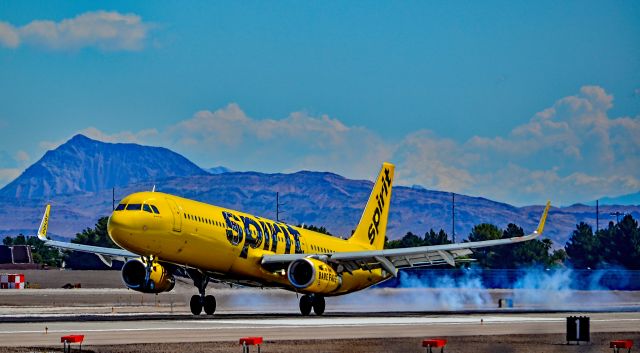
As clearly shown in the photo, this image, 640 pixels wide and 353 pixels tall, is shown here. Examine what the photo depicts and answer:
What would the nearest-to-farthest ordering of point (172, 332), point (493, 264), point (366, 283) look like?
point (172, 332), point (366, 283), point (493, 264)

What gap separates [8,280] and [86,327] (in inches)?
3254

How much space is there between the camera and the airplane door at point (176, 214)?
5727cm

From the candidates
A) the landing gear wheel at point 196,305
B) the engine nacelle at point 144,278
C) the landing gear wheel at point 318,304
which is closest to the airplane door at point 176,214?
the engine nacelle at point 144,278

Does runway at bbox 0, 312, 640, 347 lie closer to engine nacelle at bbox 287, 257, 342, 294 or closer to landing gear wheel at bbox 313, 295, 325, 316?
engine nacelle at bbox 287, 257, 342, 294

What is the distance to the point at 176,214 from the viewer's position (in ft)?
189

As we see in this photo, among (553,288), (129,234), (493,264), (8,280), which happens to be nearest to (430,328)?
(129,234)

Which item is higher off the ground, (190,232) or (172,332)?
(190,232)

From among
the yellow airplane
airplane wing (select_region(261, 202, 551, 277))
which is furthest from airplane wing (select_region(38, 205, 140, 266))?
airplane wing (select_region(261, 202, 551, 277))

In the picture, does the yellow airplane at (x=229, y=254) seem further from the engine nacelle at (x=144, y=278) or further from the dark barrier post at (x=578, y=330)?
the dark barrier post at (x=578, y=330)

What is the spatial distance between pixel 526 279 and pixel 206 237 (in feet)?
208

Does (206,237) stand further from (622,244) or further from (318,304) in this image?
(622,244)

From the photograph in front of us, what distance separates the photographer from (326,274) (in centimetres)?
6253

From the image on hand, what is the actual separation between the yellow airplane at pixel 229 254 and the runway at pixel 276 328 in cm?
355

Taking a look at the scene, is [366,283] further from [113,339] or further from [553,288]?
[553,288]
